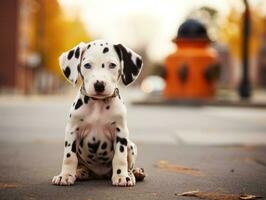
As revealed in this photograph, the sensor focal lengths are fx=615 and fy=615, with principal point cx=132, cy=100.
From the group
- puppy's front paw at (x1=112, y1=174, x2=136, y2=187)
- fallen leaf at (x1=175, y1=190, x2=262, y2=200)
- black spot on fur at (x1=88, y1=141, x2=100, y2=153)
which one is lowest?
fallen leaf at (x1=175, y1=190, x2=262, y2=200)

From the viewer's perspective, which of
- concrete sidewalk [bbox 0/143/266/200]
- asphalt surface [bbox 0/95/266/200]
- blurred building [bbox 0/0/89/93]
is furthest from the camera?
blurred building [bbox 0/0/89/93]

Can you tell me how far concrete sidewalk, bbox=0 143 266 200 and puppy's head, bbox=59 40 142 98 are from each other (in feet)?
2.68

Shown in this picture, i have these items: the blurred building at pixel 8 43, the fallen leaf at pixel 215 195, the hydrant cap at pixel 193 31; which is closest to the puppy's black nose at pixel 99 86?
the fallen leaf at pixel 215 195

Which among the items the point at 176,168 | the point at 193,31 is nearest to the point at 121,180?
the point at 176,168

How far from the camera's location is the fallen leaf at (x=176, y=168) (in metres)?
6.14

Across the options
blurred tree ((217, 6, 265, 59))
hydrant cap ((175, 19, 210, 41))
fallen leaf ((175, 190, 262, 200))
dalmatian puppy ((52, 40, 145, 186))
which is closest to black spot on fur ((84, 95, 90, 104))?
dalmatian puppy ((52, 40, 145, 186))

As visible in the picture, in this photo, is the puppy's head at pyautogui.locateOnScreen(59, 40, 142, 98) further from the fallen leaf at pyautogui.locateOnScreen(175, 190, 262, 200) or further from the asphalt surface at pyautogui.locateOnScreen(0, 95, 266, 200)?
the fallen leaf at pyautogui.locateOnScreen(175, 190, 262, 200)

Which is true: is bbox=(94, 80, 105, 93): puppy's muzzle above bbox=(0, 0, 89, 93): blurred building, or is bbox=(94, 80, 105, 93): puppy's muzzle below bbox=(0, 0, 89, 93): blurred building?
below

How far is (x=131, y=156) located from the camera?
5223 mm

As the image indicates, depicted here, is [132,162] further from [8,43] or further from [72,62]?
[8,43]

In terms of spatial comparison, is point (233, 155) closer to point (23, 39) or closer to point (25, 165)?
point (25, 165)

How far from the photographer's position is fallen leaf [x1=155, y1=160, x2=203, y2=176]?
6143mm

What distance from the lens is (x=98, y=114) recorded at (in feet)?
16.4

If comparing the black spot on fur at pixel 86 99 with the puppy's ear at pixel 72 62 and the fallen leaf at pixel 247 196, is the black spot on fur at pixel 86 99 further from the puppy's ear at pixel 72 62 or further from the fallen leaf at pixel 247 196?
the fallen leaf at pixel 247 196
